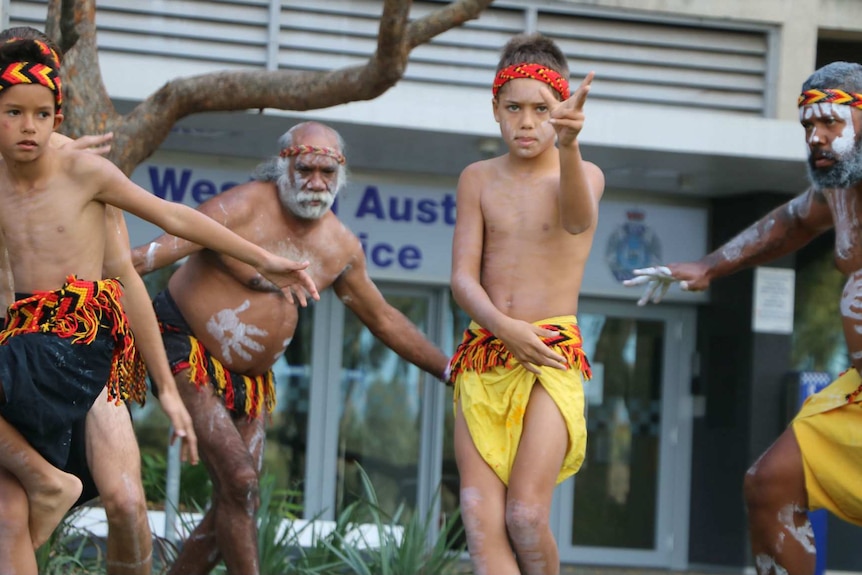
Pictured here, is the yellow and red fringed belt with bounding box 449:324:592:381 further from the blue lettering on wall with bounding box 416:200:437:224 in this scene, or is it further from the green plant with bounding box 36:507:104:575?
the blue lettering on wall with bounding box 416:200:437:224

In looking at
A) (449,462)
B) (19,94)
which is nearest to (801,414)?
(19,94)

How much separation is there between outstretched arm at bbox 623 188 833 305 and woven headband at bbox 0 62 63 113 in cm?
228

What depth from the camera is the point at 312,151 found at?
578 cm

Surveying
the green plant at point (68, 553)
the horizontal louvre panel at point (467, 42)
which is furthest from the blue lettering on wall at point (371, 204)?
the green plant at point (68, 553)

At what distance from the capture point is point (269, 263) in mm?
4230

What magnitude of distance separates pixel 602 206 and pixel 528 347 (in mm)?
7581

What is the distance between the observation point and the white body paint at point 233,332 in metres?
5.76

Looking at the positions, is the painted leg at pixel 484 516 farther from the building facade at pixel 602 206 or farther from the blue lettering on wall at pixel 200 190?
the blue lettering on wall at pixel 200 190

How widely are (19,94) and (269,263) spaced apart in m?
0.89

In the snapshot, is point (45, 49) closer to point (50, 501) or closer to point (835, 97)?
point (50, 501)

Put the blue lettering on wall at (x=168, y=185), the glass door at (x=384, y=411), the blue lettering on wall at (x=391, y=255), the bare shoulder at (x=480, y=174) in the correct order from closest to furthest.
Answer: the bare shoulder at (x=480, y=174), the blue lettering on wall at (x=168, y=185), the blue lettering on wall at (x=391, y=255), the glass door at (x=384, y=411)

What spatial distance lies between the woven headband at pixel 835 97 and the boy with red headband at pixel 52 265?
1.95 meters

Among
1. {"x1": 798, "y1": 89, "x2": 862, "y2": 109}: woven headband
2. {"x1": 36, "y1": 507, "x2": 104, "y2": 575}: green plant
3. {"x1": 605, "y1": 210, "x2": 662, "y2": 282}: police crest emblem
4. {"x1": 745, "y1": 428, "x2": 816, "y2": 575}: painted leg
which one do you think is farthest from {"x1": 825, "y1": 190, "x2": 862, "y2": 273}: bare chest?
{"x1": 605, "y1": 210, "x2": 662, "y2": 282}: police crest emblem

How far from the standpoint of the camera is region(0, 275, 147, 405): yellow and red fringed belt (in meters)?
4.13
